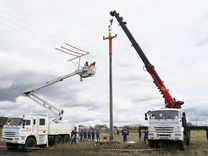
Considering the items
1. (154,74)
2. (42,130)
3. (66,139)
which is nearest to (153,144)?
(154,74)

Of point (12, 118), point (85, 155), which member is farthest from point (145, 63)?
point (12, 118)

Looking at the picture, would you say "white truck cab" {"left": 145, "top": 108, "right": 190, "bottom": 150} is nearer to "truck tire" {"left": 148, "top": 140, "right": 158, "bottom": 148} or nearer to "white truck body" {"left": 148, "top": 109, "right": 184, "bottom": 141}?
"white truck body" {"left": 148, "top": 109, "right": 184, "bottom": 141}

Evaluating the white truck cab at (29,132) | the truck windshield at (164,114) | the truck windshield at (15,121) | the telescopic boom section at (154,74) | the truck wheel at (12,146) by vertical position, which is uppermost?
the telescopic boom section at (154,74)

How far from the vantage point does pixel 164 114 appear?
17.1 metres

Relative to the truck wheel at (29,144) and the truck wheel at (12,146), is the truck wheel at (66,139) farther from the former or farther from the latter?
the truck wheel at (12,146)

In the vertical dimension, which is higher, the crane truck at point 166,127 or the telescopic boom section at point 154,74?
the telescopic boom section at point 154,74

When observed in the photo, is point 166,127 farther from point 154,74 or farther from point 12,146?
point 12,146

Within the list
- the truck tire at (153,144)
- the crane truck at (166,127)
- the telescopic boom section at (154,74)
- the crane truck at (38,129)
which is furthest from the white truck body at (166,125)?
the crane truck at (38,129)

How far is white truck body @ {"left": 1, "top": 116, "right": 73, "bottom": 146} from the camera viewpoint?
18.7 m

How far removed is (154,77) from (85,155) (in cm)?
900

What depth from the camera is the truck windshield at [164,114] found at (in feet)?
55.6

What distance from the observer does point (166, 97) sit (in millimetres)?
20391

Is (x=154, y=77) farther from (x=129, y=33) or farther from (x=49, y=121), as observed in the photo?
(x=49, y=121)

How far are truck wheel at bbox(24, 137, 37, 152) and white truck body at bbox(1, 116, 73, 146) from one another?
226 mm
